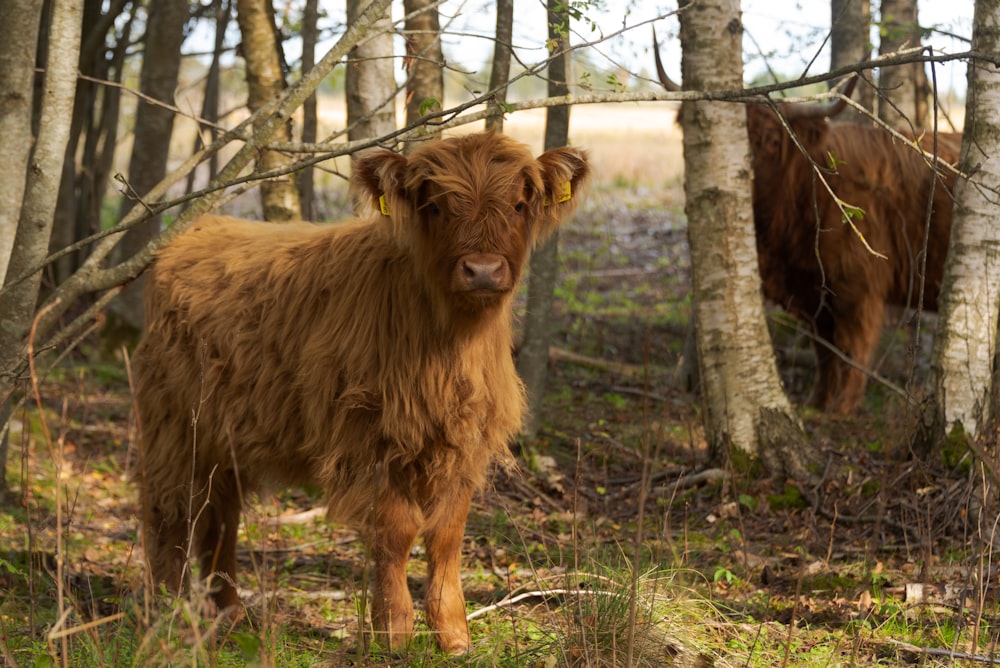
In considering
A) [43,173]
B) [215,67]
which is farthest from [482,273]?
[215,67]

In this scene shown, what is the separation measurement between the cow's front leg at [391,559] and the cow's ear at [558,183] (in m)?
1.21

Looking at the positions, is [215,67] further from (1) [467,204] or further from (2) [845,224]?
(1) [467,204]

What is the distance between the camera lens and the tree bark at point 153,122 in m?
8.83

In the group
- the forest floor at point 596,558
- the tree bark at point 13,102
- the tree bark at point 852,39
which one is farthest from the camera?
the tree bark at point 852,39

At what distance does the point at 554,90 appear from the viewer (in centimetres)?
637

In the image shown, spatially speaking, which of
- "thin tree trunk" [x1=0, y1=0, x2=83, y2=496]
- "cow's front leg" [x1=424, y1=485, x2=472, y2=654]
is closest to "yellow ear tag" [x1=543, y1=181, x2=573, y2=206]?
"cow's front leg" [x1=424, y1=485, x2=472, y2=654]

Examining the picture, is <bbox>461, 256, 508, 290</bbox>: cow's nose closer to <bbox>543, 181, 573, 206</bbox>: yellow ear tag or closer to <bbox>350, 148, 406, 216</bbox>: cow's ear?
<bbox>350, 148, 406, 216</bbox>: cow's ear

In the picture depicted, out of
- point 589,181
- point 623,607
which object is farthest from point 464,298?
point 623,607

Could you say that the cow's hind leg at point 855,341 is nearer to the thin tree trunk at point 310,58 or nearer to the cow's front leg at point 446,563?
the thin tree trunk at point 310,58

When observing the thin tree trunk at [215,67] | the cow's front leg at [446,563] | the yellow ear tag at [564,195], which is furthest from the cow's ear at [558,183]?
the thin tree trunk at [215,67]

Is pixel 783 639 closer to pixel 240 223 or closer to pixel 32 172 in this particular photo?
pixel 240 223

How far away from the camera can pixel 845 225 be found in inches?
304

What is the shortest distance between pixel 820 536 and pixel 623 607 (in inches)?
78.5

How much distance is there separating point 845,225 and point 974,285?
2.71 meters
